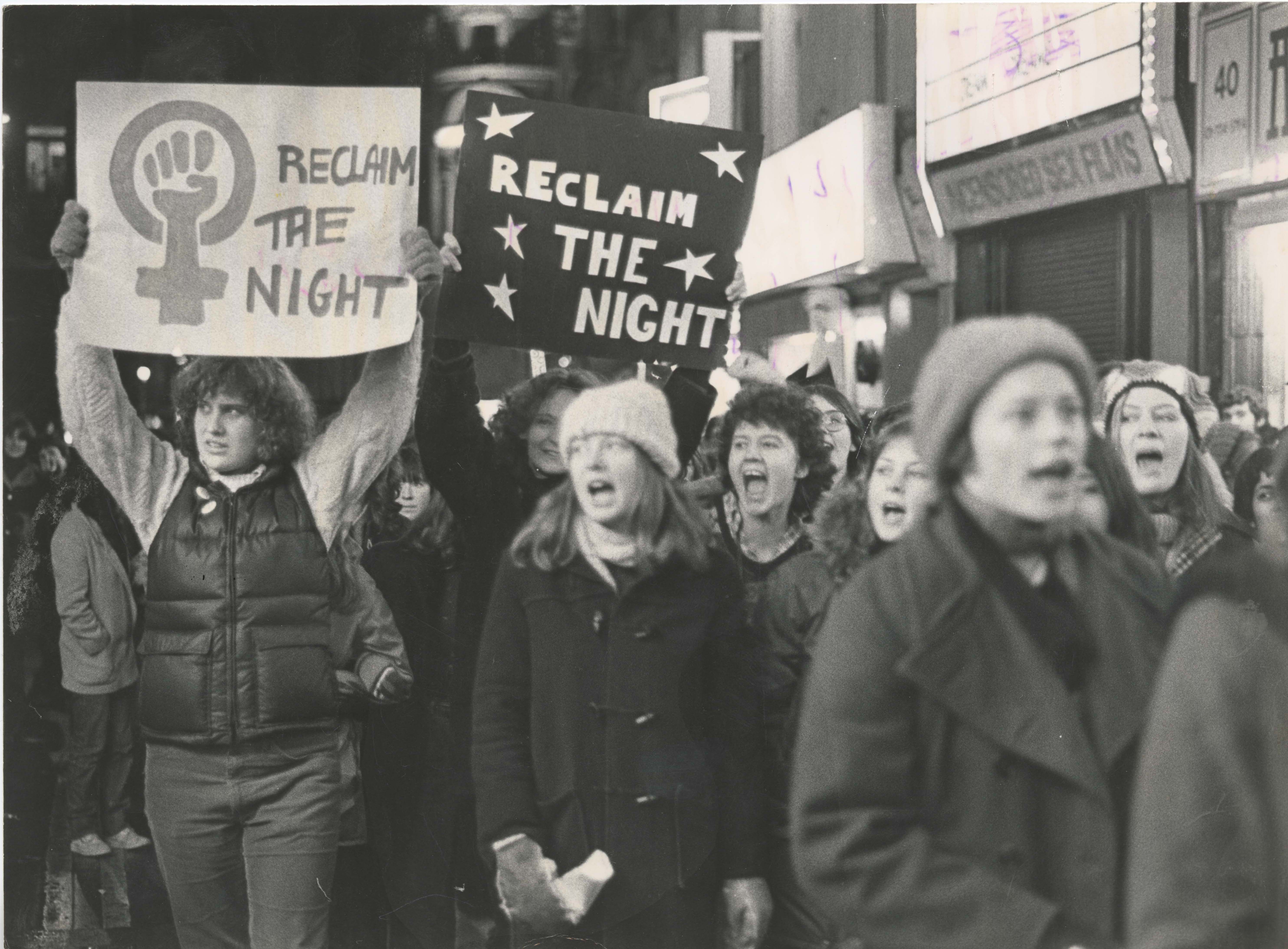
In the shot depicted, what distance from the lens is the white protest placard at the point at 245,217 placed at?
12.1 ft

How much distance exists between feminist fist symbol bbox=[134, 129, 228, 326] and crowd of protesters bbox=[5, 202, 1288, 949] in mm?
173

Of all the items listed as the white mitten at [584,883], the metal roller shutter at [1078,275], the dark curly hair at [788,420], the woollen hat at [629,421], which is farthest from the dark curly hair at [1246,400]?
the white mitten at [584,883]

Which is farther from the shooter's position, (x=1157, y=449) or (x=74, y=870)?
(x=74, y=870)

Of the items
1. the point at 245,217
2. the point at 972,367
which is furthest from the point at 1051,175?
the point at 245,217

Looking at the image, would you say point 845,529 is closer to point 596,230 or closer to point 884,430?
point 884,430

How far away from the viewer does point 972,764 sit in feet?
10.9

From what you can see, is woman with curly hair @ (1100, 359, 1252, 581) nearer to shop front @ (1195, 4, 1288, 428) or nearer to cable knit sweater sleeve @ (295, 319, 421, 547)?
shop front @ (1195, 4, 1288, 428)

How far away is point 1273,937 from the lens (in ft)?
11.4

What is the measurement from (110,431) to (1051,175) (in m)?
2.54

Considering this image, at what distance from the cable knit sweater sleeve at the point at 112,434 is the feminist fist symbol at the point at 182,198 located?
0.71ft

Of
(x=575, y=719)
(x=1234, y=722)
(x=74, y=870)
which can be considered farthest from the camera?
(x=74, y=870)

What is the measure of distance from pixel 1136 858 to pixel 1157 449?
3.32ft

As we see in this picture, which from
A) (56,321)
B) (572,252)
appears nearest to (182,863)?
(56,321)

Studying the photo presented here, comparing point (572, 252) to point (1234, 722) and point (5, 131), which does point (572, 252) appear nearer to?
point (5, 131)
